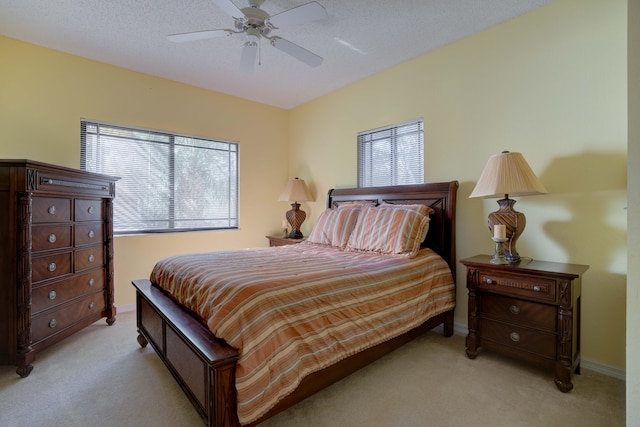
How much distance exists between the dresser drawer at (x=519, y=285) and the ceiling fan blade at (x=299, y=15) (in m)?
2.13

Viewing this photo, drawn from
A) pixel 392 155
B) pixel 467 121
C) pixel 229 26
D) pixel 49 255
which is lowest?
pixel 49 255

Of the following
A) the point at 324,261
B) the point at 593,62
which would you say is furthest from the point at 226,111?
the point at 593,62

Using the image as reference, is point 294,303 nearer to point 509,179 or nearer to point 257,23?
point 509,179

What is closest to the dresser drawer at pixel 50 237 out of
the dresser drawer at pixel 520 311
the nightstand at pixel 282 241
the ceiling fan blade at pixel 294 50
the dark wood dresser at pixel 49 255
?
the dark wood dresser at pixel 49 255

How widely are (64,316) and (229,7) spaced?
8.78 feet

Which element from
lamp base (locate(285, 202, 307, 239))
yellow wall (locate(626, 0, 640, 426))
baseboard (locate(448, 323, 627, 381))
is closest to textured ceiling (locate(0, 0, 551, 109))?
yellow wall (locate(626, 0, 640, 426))

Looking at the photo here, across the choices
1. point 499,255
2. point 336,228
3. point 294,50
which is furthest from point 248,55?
point 499,255

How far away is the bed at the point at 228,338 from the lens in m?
1.32

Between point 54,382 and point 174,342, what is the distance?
0.98m

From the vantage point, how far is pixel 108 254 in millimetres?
2889

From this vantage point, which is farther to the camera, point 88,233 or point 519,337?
point 88,233

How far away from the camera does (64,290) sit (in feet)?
7.89

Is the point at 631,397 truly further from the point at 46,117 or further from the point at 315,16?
the point at 46,117

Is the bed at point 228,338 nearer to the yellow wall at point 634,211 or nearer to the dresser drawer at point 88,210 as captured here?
the dresser drawer at point 88,210
